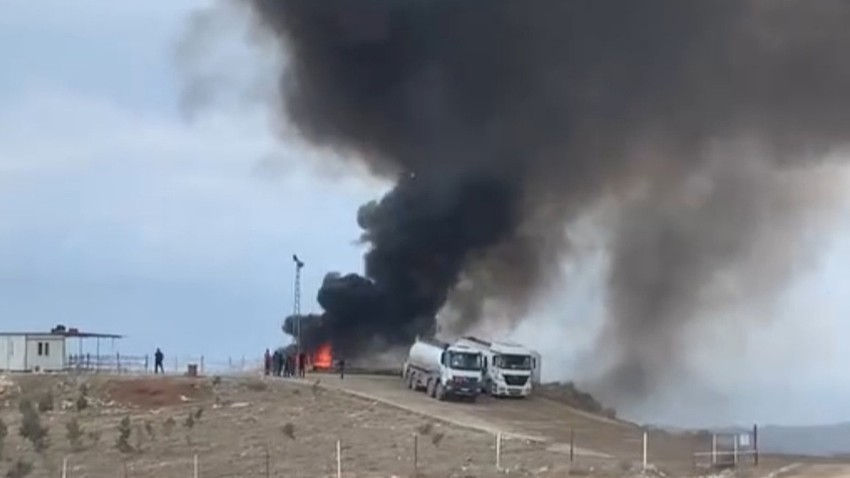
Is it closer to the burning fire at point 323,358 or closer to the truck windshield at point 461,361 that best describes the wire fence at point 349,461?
the truck windshield at point 461,361

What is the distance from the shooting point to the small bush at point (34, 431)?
67.2 metres

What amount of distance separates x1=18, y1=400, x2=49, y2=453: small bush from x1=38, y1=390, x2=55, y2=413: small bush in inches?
240

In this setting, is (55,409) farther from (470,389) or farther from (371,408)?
(470,389)

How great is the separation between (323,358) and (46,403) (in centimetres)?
3009

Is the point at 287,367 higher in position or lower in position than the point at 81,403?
higher

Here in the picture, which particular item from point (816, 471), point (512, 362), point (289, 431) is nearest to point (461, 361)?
point (512, 362)

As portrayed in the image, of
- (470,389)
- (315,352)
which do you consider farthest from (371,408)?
(315,352)

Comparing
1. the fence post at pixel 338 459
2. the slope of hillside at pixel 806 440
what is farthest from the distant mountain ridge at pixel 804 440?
the fence post at pixel 338 459

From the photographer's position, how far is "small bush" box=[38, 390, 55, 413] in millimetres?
78750

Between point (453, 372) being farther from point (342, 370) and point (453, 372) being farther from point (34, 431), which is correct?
point (34, 431)

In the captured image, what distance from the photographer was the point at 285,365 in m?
96.6

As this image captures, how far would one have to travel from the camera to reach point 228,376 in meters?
90.1

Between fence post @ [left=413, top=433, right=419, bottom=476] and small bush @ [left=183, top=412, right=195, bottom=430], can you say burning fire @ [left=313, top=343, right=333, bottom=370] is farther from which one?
fence post @ [left=413, top=433, right=419, bottom=476]

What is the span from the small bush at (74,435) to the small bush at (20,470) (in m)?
6.15
